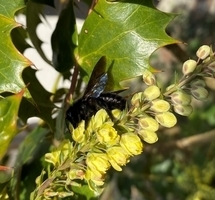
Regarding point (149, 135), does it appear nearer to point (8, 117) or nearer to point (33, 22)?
point (8, 117)

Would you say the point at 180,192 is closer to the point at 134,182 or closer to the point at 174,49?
the point at 134,182

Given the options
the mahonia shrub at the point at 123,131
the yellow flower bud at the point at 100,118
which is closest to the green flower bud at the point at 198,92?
the mahonia shrub at the point at 123,131

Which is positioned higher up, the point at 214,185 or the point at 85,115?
the point at 85,115

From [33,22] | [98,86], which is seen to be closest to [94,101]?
[98,86]

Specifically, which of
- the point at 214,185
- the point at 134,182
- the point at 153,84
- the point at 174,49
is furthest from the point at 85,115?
the point at 214,185

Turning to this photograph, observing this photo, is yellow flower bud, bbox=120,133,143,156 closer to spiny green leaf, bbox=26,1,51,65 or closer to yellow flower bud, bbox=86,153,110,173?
yellow flower bud, bbox=86,153,110,173

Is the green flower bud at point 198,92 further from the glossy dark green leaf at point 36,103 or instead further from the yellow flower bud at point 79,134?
the glossy dark green leaf at point 36,103

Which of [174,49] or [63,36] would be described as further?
[174,49]

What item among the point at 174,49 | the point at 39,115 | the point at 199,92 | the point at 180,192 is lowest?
the point at 180,192
